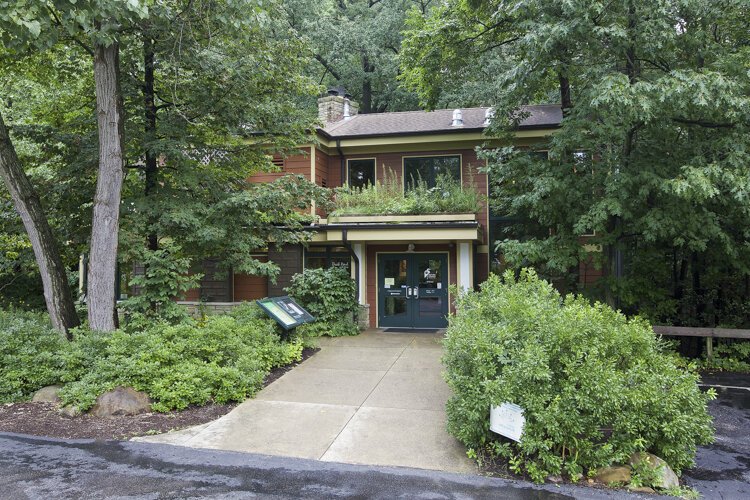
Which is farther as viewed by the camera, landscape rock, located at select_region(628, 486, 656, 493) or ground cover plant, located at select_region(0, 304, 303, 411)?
ground cover plant, located at select_region(0, 304, 303, 411)

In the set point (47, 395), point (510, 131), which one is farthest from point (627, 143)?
point (47, 395)

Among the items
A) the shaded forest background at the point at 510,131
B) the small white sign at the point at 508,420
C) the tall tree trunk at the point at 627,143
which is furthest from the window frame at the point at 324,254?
the small white sign at the point at 508,420

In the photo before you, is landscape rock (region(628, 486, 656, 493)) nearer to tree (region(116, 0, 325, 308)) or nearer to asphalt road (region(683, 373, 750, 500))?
asphalt road (region(683, 373, 750, 500))

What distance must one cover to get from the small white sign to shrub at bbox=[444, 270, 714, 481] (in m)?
0.06

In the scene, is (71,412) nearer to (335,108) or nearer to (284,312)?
(284,312)

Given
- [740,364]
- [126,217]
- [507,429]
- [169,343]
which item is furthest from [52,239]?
[740,364]

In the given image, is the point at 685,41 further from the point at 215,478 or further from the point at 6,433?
the point at 6,433

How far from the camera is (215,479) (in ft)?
14.5

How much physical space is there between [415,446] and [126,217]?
6.42 metres

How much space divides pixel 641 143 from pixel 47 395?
9.87 metres

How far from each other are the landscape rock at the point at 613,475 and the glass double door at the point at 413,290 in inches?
352

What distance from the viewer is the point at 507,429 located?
4.52m

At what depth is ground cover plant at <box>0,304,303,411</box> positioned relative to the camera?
6.30 meters

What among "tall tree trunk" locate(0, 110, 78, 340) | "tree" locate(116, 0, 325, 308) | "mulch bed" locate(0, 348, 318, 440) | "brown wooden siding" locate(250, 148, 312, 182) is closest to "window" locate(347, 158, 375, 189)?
"brown wooden siding" locate(250, 148, 312, 182)
